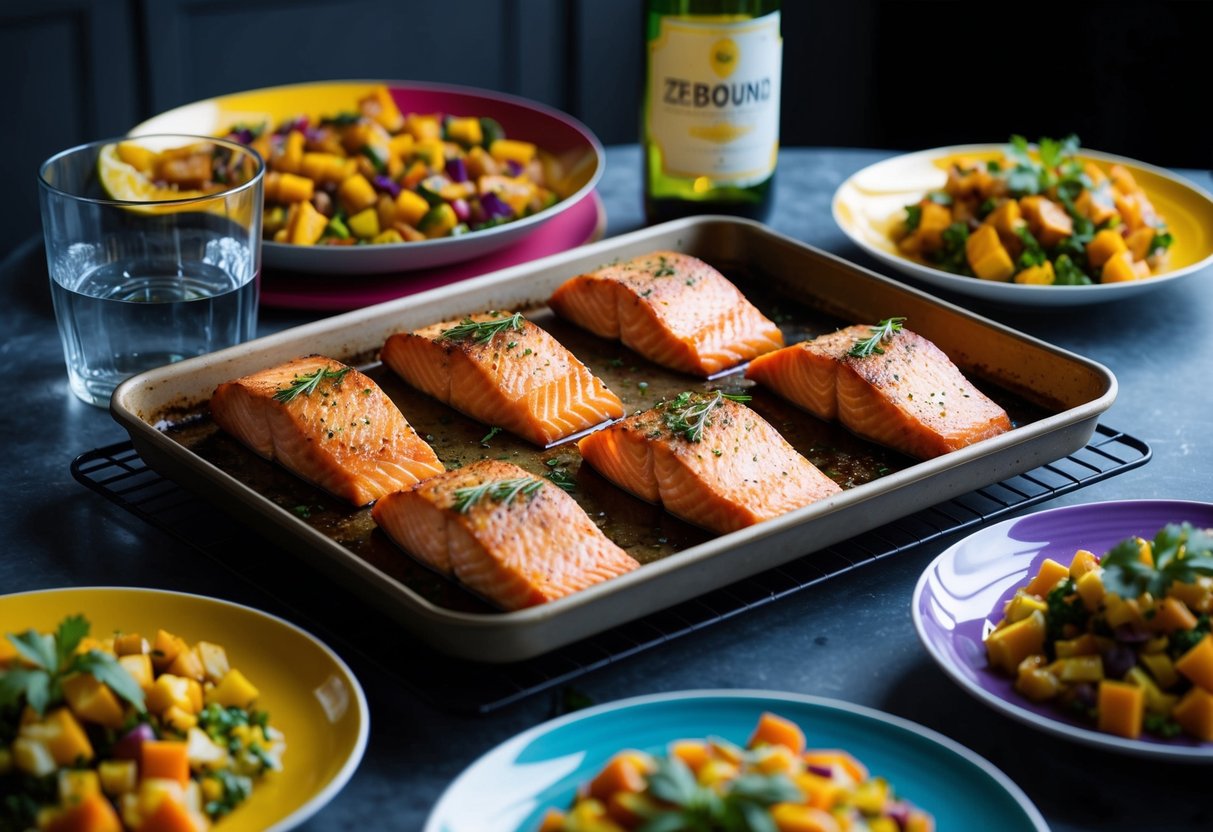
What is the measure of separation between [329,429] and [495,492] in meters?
0.45

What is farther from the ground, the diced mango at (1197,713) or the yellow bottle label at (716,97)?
the yellow bottle label at (716,97)

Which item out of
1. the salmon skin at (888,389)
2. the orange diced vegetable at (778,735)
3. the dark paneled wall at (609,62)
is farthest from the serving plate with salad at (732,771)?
the dark paneled wall at (609,62)

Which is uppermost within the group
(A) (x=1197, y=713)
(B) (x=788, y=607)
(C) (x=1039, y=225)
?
(C) (x=1039, y=225)

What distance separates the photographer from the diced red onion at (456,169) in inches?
140

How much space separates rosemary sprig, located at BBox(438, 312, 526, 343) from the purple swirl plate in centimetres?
103

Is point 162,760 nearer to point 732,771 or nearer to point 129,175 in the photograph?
point 732,771

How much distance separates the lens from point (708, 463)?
7.72ft

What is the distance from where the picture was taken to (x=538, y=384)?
2.67 meters

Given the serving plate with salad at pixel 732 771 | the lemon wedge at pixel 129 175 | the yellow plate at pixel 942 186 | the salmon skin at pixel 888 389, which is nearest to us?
the serving plate with salad at pixel 732 771

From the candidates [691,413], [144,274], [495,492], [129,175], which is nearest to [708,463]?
[691,413]

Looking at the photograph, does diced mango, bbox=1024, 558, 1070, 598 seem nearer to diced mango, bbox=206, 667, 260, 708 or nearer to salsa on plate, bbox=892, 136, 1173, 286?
diced mango, bbox=206, 667, 260, 708

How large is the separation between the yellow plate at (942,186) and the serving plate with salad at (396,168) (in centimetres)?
66

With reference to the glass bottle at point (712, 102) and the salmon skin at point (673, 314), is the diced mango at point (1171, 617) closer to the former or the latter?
the salmon skin at point (673, 314)

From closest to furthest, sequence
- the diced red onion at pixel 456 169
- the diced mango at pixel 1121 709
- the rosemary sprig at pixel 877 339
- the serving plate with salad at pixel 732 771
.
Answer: the serving plate with salad at pixel 732 771 → the diced mango at pixel 1121 709 → the rosemary sprig at pixel 877 339 → the diced red onion at pixel 456 169
